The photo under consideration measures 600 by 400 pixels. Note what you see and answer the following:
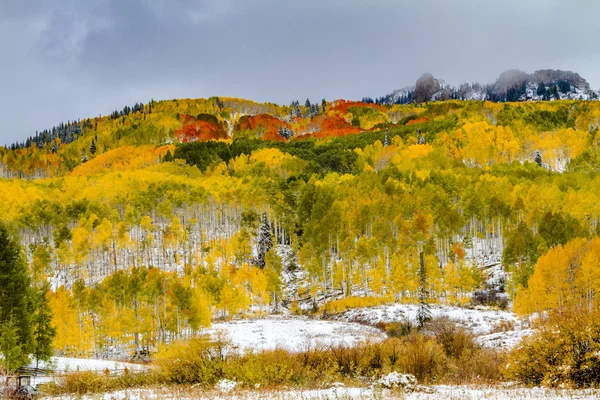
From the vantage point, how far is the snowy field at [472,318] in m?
43.7

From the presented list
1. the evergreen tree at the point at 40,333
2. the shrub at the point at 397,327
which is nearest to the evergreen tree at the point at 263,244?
the shrub at the point at 397,327

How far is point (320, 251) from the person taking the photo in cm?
8775

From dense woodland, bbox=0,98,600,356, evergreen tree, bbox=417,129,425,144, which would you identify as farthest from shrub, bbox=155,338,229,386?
evergreen tree, bbox=417,129,425,144

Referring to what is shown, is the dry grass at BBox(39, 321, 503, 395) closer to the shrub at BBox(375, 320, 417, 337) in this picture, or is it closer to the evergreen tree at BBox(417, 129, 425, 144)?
the shrub at BBox(375, 320, 417, 337)

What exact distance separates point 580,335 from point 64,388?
23994mm

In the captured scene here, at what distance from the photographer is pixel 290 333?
52281 millimetres

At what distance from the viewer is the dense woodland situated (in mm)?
63031

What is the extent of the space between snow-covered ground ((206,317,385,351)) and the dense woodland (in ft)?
19.7

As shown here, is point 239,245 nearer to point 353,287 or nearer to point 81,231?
point 353,287

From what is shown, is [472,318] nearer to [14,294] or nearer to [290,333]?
[290,333]

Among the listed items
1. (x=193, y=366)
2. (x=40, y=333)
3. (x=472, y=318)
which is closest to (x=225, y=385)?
(x=193, y=366)

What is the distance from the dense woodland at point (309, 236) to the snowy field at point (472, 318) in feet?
12.7

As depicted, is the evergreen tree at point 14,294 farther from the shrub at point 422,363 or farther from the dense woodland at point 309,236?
the shrub at point 422,363

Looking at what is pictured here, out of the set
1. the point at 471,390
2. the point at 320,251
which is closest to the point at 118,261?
the point at 320,251
